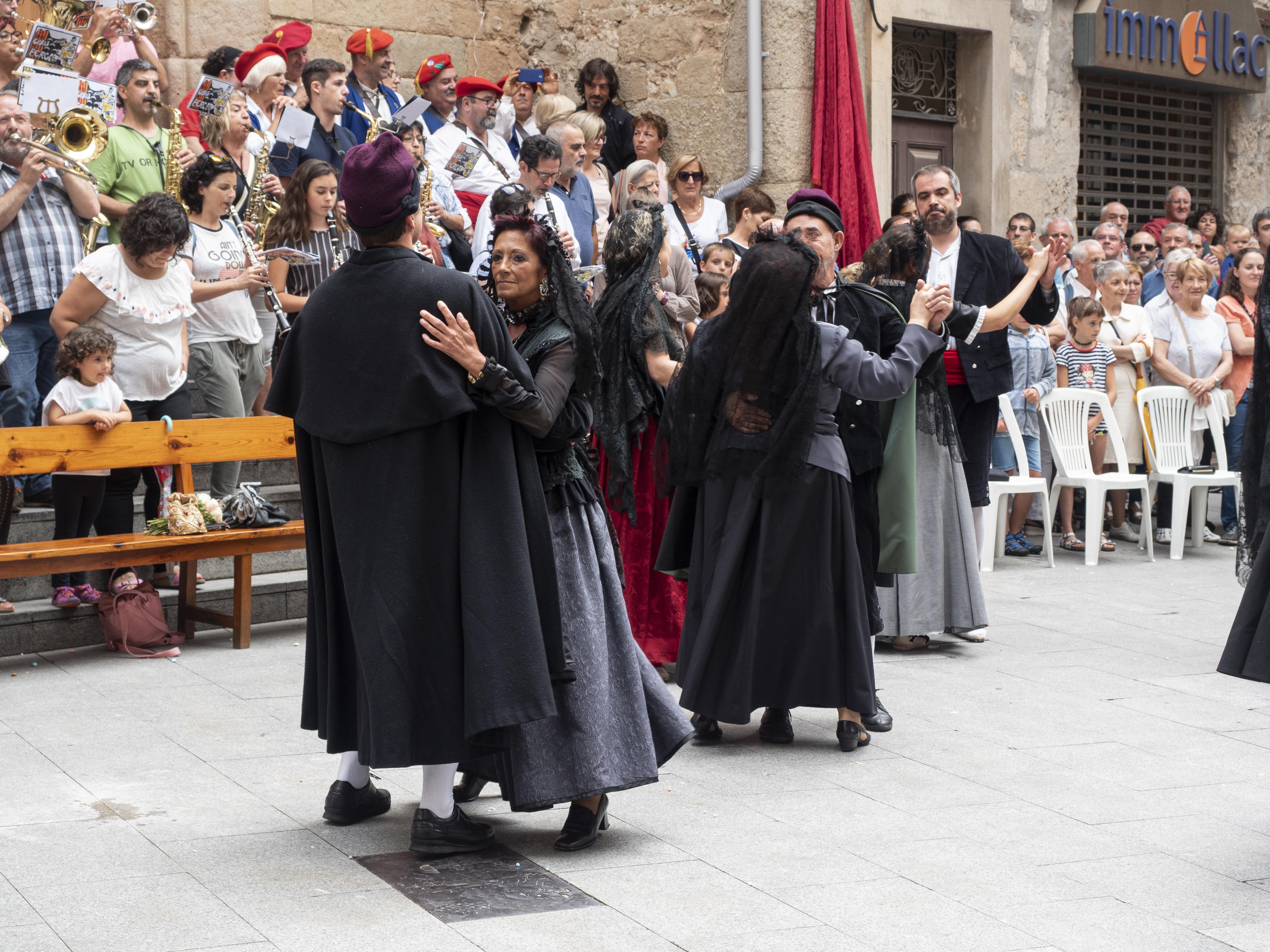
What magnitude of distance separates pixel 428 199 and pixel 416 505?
18.3 feet

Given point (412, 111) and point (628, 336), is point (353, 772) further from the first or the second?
point (412, 111)

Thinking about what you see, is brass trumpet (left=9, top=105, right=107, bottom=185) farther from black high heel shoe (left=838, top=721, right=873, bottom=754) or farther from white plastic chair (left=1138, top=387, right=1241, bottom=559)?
white plastic chair (left=1138, top=387, right=1241, bottom=559)

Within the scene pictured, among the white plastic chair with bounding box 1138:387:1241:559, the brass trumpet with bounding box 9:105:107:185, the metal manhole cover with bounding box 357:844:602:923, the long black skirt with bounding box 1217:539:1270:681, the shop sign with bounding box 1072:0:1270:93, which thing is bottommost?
the metal manhole cover with bounding box 357:844:602:923

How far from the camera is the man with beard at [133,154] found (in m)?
8.15

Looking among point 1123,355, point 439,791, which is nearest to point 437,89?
point 1123,355

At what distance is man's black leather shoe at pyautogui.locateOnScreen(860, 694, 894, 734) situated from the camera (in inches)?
222

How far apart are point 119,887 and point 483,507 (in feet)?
4.31

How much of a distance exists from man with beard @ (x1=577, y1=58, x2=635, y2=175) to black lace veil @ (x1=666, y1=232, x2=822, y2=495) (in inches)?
256

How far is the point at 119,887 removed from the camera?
12.8ft

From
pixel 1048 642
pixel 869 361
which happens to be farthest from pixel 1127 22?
pixel 869 361

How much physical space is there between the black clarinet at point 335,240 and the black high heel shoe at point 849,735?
4.20 m

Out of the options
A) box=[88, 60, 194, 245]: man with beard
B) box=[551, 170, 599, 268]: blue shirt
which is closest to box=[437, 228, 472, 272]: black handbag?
box=[551, 170, 599, 268]: blue shirt

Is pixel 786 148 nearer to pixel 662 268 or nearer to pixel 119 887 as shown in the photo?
pixel 662 268

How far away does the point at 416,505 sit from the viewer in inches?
158
